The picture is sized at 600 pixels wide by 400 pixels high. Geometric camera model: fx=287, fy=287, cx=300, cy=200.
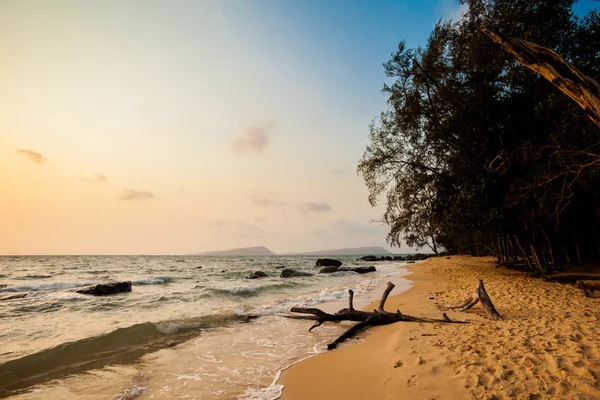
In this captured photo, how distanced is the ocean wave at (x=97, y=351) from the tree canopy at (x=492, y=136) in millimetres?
12897

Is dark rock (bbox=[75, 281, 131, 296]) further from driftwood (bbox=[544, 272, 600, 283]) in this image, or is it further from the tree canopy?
driftwood (bbox=[544, 272, 600, 283])

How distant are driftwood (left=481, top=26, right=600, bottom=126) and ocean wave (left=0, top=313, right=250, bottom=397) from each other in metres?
10.5

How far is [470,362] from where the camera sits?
5164 mm

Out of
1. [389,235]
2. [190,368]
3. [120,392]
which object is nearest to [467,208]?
[389,235]

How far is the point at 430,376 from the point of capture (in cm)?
500

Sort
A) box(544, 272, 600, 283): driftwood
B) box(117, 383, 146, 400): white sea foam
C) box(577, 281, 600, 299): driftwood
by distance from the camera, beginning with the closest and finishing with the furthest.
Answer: box(117, 383, 146, 400): white sea foam < box(577, 281, 600, 299): driftwood < box(544, 272, 600, 283): driftwood

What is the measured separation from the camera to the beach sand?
14.1 ft

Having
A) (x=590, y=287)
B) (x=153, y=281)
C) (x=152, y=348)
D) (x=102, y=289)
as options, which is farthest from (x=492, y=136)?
(x=153, y=281)

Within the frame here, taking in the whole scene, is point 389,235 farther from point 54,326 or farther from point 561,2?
point 54,326

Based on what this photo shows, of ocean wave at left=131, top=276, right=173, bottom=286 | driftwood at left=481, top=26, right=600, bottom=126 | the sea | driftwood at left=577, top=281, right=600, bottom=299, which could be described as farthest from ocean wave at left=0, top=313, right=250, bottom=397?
ocean wave at left=131, top=276, right=173, bottom=286

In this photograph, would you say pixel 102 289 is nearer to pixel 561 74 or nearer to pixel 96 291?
pixel 96 291

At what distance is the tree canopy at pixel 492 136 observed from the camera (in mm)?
12172

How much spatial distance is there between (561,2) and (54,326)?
25.3 meters

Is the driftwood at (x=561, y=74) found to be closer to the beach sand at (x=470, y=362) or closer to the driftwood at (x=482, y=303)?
the beach sand at (x=470, y=362)
